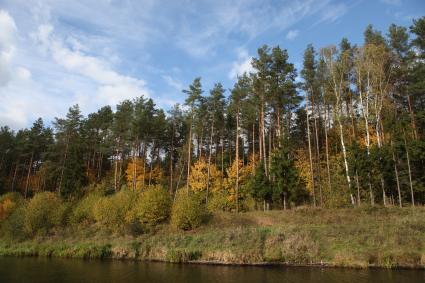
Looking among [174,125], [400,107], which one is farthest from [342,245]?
[174,125]

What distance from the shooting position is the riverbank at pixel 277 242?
21.8 meters

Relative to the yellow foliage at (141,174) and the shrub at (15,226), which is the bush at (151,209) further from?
the yellow foliage at (141,174)

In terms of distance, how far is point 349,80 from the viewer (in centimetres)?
3678

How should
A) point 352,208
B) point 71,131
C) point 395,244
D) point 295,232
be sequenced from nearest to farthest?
point 395,244
point 295,232
point 352,208
point 71,131

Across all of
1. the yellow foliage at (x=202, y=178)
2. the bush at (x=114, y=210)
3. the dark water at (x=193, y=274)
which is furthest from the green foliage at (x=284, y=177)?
the bush at (x=114, y=210)

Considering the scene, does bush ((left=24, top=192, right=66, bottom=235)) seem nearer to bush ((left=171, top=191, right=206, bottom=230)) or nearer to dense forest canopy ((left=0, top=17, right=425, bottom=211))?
dense forest canopy ((left=0, top=17, right=425, bottom=211))

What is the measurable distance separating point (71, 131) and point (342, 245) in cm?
4513

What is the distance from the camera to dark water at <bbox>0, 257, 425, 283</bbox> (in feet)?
57.0

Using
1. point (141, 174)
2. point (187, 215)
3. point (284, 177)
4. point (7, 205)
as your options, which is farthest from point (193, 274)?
point (141, 174)

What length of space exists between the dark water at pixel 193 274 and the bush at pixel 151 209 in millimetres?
10962

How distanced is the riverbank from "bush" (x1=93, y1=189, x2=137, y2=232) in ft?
3.85

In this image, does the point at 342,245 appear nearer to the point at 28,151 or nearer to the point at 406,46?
the point at 406,46

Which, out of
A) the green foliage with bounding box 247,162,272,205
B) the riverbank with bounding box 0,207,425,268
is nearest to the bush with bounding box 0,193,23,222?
the riverbank with bounding box 0,207,425,268

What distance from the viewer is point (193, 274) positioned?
1958cm
